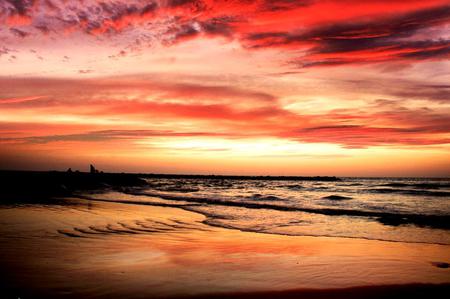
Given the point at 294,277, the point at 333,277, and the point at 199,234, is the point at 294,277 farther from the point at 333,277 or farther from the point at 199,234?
the point at 199,234

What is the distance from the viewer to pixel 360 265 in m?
7.41

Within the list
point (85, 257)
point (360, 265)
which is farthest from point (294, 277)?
point (85, 257)

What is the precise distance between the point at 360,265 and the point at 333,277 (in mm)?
1274

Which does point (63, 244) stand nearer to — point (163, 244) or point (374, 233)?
point (163, 244)

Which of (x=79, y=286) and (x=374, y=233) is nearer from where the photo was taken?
(x=79, y=286)

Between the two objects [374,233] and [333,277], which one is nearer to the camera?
[333,277]

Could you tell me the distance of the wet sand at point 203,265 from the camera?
551 cm

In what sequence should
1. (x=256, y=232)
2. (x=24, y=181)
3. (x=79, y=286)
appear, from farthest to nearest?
(x=24, y=181)
(x=256, y=232)
(x=79, y=286)

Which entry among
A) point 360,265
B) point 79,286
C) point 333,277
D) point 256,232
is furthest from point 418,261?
point 79,286

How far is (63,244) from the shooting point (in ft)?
27.6

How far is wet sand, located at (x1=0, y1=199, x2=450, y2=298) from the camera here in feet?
18.1

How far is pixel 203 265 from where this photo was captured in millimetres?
7090

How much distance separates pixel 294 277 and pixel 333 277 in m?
0.72

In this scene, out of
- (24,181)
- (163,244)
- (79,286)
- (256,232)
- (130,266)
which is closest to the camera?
(79,286)
